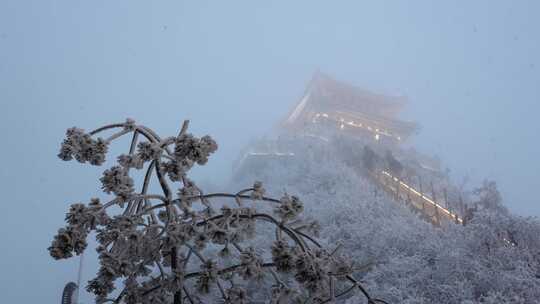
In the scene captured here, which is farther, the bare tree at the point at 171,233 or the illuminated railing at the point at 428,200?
the illuminated railing at the point at 428,200

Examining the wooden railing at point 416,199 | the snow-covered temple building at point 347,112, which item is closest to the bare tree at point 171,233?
the wooden railing at point 416,199

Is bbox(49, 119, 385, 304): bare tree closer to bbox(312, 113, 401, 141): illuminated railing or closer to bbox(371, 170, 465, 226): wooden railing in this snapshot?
bbox(371, 170, 465, 226): wooden railing

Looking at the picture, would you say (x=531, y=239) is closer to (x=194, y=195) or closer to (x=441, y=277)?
(x=441, y=277)

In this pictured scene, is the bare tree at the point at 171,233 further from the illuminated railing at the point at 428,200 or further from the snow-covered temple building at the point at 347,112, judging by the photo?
the snow-covered temple building at the point at 347,112

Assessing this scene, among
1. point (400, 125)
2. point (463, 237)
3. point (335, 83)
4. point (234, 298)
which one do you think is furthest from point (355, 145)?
point (234, 298)

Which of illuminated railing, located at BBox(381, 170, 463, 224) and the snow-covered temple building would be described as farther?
the snow-covered temple building

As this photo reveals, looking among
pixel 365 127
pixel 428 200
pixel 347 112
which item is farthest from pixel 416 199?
pixel 347 112

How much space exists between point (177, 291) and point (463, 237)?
1311 centimetres

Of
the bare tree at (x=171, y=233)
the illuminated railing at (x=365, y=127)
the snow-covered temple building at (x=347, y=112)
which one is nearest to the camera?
the bare tree at (x=171, y=233)

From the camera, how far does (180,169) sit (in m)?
3.65

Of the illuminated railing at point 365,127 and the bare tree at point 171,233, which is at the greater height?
the illuminated railing at point 365,127

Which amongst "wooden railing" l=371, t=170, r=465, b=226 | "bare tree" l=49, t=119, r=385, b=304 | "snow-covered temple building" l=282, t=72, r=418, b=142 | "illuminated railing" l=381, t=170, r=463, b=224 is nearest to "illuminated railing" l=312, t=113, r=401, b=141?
"snow-covered temple building" l=282, t=72, r=418, b=142

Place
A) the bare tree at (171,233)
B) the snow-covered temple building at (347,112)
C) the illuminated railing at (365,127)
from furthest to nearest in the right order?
the snow-covered temple building at (347,112), the illuminated railing at (365,127), the bare tree at (171,233)

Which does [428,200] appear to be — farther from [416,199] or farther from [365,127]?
[365,127]
